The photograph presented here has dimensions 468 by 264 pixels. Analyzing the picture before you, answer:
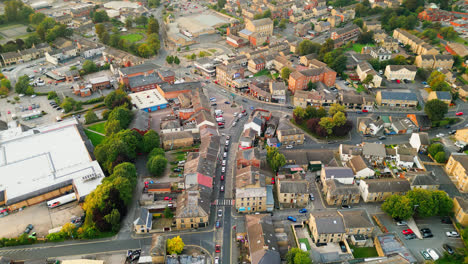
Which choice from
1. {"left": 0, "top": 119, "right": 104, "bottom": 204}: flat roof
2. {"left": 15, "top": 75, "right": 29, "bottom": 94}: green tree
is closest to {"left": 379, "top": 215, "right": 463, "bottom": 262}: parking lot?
{"left": 0, "top": 119, "right": 104, "bottom": 204}: flat roof

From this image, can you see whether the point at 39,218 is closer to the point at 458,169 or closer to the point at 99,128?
the point at 99,128

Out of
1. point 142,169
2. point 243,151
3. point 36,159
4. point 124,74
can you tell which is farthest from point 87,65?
point 243,151

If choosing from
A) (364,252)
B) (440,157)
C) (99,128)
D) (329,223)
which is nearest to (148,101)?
(99,128)

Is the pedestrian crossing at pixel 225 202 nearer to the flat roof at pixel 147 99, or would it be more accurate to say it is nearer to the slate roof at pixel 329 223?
the slate roof at pixel 329 223

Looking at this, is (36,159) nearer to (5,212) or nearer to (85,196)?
(5,212)

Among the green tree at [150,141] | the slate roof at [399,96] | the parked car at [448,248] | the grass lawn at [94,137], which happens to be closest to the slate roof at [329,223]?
the parked car at [448,248]

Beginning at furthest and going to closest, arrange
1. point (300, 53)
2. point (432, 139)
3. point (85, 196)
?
→ point (300, 53)
point (432, 139)
point (85, 196)
